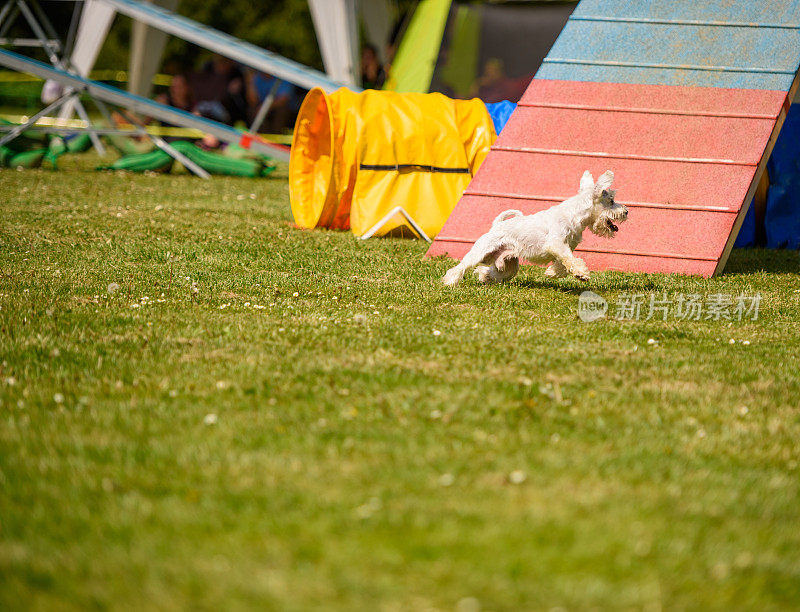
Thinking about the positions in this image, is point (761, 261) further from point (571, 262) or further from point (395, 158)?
point (395, 158)

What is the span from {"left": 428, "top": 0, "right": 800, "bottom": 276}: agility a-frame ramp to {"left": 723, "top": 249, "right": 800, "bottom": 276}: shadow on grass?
608 millimetres

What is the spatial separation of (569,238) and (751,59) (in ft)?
9.14

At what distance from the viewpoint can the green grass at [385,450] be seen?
2.40 meters

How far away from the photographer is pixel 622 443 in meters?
3.38

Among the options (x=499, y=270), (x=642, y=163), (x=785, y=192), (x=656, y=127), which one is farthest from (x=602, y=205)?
(x=785, y=192)

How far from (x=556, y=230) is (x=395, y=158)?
3.44 m

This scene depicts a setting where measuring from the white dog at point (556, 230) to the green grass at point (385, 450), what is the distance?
0.26m

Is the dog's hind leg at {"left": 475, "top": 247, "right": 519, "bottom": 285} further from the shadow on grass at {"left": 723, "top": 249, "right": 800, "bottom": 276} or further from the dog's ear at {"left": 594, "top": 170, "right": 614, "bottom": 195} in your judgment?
the shadow on grass at {"left": 723, "top": 249, "right": 800, "bottom": 276}

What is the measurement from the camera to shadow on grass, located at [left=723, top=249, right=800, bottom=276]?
777 cm

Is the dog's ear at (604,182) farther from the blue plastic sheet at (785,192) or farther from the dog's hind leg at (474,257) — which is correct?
the blue plastic sheet at (785,192)

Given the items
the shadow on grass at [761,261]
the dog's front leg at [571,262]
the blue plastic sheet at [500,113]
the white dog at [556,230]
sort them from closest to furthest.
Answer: the dog's front leg at [571,262] → the white dog at [556,230] → the shadow on grass at [761,261] → the blue plastic sheet at [500,113]

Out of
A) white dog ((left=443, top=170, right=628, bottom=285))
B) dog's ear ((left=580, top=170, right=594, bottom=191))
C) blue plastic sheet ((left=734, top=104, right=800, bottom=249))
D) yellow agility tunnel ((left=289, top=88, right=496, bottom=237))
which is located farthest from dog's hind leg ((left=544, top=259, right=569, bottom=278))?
blue plastic sheet ((left=734, top=104, right=800, bottom=249))

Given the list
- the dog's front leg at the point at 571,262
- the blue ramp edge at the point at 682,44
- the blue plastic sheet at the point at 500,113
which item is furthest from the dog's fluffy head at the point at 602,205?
the blue plastic sheet at the point at 500,113

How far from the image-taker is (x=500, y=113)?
1020cm
